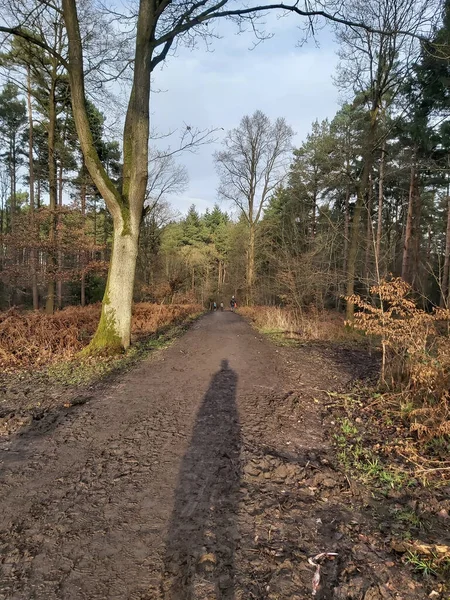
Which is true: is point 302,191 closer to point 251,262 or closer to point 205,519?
point 251,262

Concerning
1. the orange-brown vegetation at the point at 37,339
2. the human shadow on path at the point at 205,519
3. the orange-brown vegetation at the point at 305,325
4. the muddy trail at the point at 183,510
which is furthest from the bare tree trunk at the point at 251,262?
the human shadow on path at the point at 205,519

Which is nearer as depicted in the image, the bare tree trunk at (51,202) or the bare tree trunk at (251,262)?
the bare tree trunk at (51,202)

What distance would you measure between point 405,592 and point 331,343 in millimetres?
10147

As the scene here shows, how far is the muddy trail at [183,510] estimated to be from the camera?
1.83m

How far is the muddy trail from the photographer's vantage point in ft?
6.00

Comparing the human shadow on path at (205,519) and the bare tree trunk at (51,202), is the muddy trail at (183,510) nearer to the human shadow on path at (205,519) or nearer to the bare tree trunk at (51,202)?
the human shadow on path at (205,519)

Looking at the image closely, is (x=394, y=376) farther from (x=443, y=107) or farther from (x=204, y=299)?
(x=204, y=299)

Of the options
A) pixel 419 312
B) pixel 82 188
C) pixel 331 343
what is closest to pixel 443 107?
pixel 331 343

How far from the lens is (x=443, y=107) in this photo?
1450cm

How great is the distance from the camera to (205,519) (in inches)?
92.3

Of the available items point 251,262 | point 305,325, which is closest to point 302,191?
point 251,262

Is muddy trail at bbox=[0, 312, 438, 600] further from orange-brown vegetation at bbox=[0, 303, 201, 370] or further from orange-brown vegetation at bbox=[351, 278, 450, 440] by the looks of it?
orange-brown vegetation at bbox=[0, 303, 201, 370]

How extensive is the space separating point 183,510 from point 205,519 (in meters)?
0.18

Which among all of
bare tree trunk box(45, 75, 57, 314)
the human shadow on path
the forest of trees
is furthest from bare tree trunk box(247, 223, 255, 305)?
the human shadow on path
